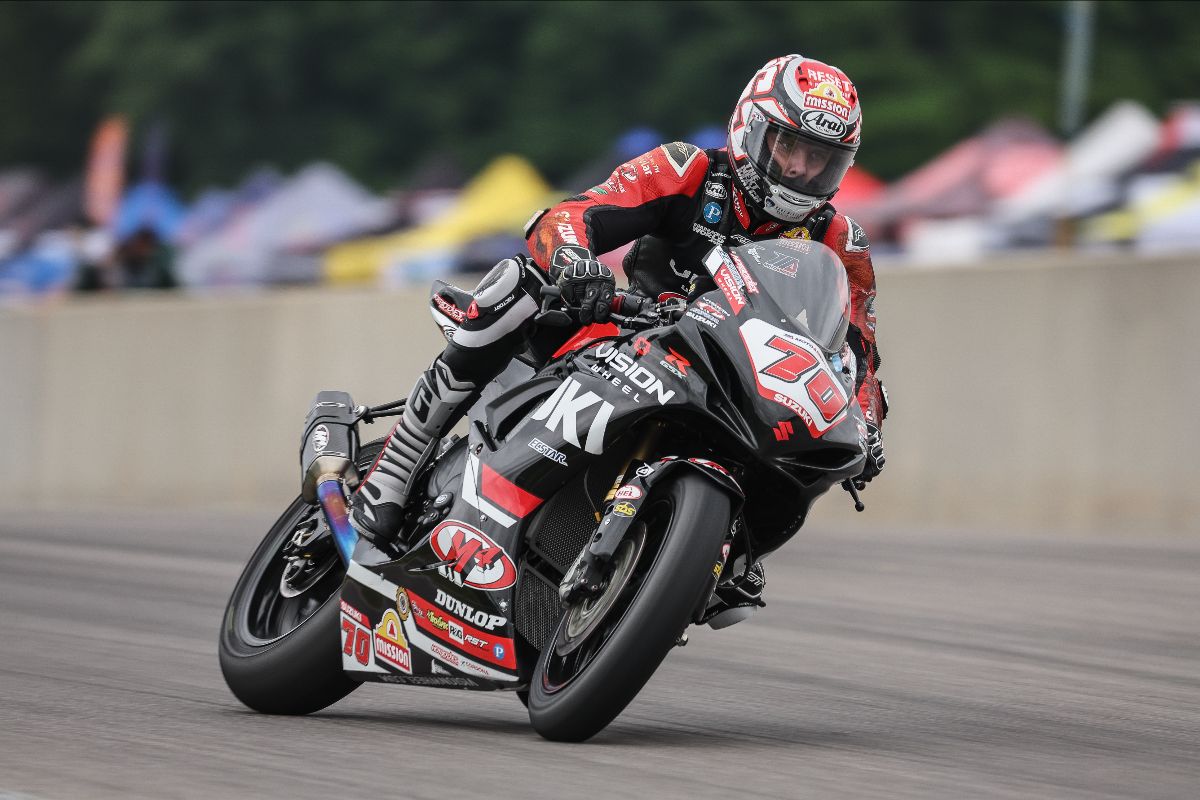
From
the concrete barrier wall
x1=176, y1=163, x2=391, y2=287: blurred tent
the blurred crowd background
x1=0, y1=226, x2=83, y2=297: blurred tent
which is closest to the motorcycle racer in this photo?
the concrete barrier wall

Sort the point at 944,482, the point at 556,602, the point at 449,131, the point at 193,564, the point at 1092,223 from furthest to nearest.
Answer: the point at 449,131
the point at 1092,223
the point at 944,482
the point at 193,564
the point at 556,602

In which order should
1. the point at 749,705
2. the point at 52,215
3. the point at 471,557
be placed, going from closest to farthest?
1. the point at 471,557
2. the point at 749,705
3. the point at 52,215

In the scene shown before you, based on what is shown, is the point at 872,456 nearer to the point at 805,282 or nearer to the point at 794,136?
the point at 805,282

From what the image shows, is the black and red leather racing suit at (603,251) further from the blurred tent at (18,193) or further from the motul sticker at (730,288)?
the blurred tent at (18,193)

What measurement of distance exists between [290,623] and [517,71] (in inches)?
1668

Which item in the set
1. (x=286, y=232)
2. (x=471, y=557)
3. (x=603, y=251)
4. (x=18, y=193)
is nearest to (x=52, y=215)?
(x=18, y=193)

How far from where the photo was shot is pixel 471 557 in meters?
5.29

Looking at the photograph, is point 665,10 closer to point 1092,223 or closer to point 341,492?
point 1092,223

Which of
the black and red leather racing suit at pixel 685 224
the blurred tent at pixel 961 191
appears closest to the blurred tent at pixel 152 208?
the blurred tent at pixel 961 191

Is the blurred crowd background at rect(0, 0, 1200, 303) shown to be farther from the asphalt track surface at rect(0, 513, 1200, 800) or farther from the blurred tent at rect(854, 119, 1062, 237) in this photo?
the asphalt track surface at rect(0, 513, 1200, 800)

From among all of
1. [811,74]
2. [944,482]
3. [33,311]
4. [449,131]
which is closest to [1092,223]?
[944,482]

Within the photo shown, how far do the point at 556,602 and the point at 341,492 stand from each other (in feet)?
3.44

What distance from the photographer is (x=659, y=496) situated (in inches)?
193

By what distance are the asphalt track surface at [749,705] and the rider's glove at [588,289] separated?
108 centimetres
